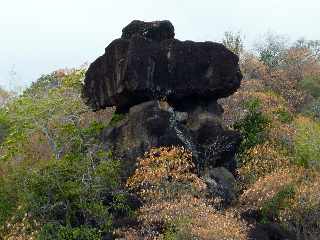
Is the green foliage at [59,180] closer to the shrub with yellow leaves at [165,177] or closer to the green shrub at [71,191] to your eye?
the green shrub at [71,191]

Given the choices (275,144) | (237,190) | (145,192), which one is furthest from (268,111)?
(145,192)

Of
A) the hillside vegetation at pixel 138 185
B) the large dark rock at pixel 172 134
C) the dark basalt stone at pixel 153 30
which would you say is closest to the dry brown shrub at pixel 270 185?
the hillside vegetation at pixel 138 185

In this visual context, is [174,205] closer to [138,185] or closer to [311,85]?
[138,185]

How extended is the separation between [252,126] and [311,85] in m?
17.8

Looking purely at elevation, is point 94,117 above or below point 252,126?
above

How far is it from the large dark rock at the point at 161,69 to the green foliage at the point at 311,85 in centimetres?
1993

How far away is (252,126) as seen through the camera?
102ft

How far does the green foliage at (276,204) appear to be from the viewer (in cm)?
2398

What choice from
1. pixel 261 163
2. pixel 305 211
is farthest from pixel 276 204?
pixel 261 163

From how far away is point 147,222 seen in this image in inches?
864

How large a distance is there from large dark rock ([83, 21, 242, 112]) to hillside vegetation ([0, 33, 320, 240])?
203 centimetres

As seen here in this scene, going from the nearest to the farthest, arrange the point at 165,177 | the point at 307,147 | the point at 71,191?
1. the point at 165,177
2. the point at 71,191
3. the point at 307,147

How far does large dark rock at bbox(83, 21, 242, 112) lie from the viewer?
2697cm

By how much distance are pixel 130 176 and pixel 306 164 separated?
7.72 metres
